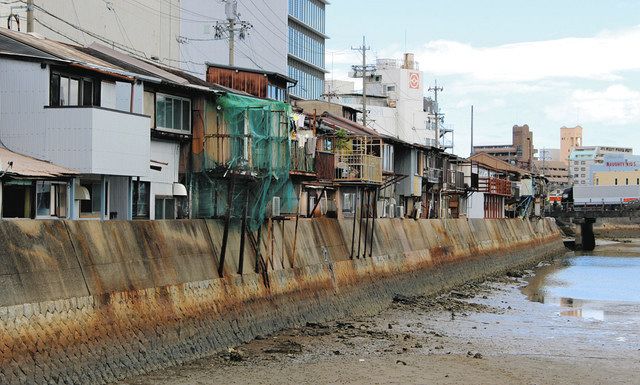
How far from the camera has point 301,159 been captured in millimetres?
35594

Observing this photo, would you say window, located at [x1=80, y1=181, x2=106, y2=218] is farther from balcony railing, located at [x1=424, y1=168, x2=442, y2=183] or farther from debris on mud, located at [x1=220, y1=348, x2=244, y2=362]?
balcony railing, located at [x1=424, y1=168, x2=442, y2=183]

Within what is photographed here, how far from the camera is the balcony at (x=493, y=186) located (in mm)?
84981

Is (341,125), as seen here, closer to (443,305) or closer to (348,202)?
(348,202)

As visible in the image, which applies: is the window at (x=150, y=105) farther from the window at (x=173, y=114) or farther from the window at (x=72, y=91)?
the window at (x=72, y=91)

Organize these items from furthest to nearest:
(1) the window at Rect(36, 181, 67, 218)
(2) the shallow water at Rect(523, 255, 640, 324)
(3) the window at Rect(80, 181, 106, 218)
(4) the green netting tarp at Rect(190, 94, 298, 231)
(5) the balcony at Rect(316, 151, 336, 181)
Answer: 1. (2) the shallow water at Rect(523, 255, 640, 324)
2. (5) the balcony at Rect(316, 151, 336, 181)
3. (4) the green netting tarp at Rect(190, 94, 298, 231)
4. (3) the window at Rect(80, 181, 106, 218)
5. (1) the window at Rect(36, 181, 67, 218)

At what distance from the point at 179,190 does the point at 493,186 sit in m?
60.0

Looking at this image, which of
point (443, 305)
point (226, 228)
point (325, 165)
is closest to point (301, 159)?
point (325, 165)

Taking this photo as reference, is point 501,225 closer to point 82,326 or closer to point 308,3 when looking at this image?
point 308,3

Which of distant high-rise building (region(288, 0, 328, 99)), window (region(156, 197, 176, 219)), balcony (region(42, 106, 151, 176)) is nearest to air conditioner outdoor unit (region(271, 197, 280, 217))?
window (region(156, 197, 176, 219))

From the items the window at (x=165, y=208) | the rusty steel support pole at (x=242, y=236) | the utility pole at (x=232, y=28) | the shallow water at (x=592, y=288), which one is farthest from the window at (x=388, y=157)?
the rusty steel support pole at (x=242, y=236)

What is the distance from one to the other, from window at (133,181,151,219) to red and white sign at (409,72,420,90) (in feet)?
352

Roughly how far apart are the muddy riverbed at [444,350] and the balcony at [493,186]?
4069cm

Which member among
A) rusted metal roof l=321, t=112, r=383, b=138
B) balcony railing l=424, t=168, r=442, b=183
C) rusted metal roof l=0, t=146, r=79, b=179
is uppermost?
rusted metal roof l=321, t=112, r=383, b=138

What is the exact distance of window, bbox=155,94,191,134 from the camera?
31469mm
